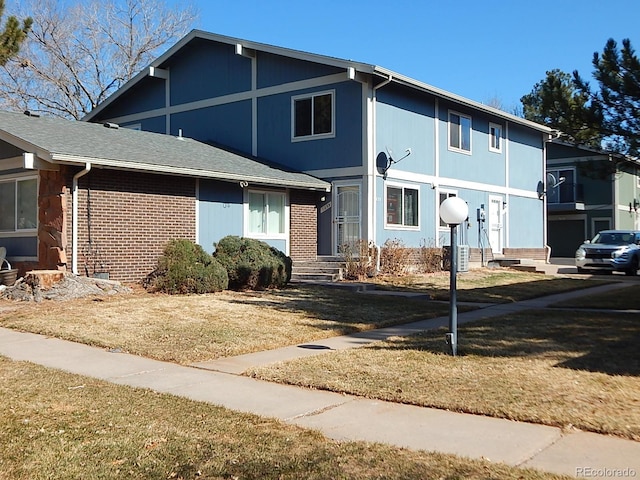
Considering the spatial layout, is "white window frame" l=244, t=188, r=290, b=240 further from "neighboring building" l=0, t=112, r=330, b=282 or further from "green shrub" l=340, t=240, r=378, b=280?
Result: "green shrub" l=340, t=240, r=378, b=280

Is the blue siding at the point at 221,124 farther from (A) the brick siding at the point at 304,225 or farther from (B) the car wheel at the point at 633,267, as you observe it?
(B) the car wheel at the point at 633,267

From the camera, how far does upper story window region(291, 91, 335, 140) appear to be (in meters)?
18.8

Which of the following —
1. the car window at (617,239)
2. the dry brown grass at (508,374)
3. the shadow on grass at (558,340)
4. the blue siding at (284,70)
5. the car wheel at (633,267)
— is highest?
the blue siding at (284,70)

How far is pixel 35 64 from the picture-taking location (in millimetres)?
32531

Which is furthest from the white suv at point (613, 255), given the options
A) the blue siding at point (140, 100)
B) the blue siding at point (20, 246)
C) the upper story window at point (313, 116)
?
the blue siding at point (20, 246)

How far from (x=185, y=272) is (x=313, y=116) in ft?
25.1

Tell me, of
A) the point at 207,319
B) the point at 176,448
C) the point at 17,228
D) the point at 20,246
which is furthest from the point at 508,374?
the point at 17,228

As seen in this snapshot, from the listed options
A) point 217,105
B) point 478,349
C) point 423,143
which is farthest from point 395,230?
point 478,349

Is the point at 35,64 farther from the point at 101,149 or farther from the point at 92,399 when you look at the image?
the point at 92,399

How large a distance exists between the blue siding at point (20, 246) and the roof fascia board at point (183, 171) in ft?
8.84

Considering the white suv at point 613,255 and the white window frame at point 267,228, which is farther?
the white suv at point 613,255

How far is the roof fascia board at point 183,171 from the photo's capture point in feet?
42.7

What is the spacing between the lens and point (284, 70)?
19.6m

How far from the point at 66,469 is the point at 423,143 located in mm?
17219
